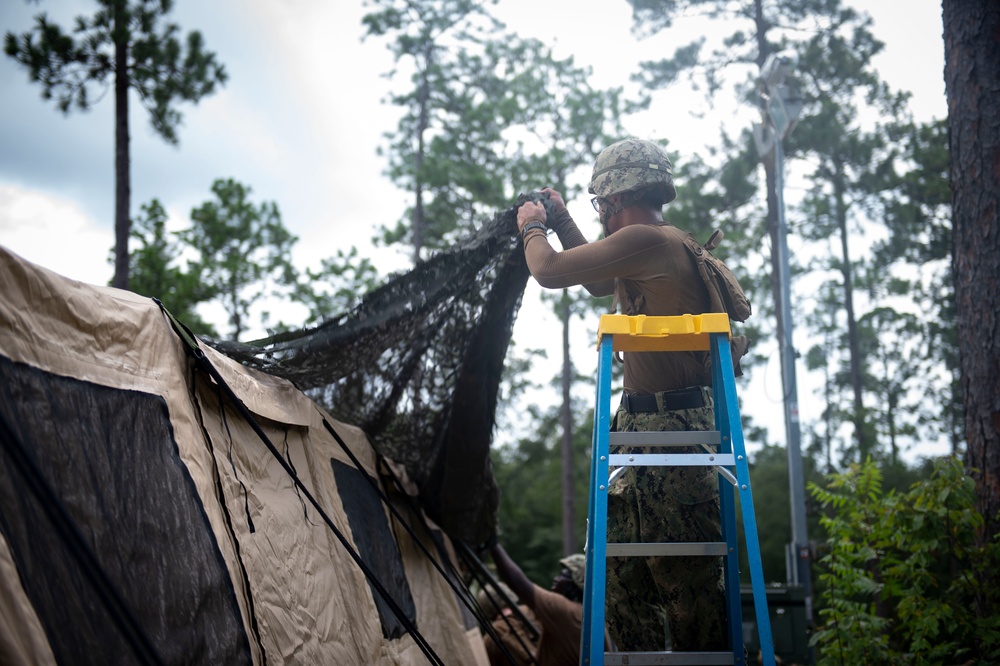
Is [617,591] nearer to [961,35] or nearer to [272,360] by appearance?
[272,360]

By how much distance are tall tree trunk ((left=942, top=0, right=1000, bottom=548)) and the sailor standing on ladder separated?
6.89 ft

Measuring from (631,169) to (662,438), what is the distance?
3.70 ft

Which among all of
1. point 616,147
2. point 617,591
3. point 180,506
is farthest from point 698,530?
point 180,506

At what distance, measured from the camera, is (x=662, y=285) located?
130 inches

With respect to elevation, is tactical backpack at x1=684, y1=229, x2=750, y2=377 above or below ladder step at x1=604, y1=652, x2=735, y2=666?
above

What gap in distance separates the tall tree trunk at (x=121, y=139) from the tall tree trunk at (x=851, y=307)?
17.4 meters

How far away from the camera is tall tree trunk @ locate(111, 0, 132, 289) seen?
11.8 m

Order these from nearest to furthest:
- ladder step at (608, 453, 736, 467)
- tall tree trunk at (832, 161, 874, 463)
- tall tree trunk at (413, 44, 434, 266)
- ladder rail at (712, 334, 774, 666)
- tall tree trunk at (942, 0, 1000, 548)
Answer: ladder rail at (712, 334, 774, 666), ladder step at (608, 453, 736, 467), tall tree trunk at (942, 0, 1000, 548), tall tree trunk at (413, 44, 434, 266), tall tree trunk at (832, 161, 874, 463)

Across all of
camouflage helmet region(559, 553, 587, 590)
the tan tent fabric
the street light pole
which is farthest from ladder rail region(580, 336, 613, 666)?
the street light pole

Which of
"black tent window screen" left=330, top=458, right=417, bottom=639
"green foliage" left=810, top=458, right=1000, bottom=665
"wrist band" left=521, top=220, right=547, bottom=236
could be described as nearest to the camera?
"wrist band" left=521, top=220, right=547, bottom=236

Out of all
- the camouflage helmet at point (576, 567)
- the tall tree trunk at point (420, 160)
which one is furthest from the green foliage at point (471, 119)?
the camouflage helmet at point (576, 567)

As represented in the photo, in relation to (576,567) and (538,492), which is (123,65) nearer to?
(576,567)

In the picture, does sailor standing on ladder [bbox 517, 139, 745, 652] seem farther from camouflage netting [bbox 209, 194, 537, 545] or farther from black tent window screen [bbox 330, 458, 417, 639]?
black tent window screen [bbox 330, 458, 417, 639]

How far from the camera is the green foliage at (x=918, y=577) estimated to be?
4.18 meters
